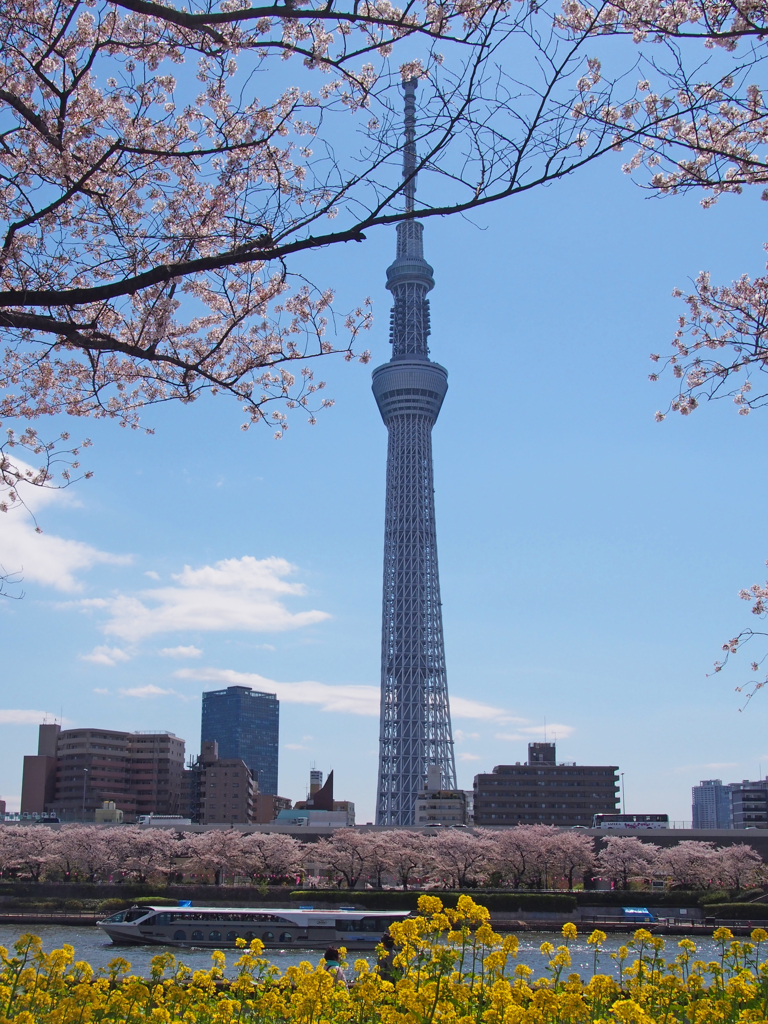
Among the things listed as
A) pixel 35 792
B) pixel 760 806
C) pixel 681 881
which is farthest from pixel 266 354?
pixel 760 806

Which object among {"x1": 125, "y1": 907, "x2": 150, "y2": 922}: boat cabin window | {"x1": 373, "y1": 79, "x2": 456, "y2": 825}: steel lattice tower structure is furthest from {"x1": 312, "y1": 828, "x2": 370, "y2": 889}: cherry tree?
{"x1": 373, "y1": 79, "x2": 456, "y2": 825}: steel lattice tower structure

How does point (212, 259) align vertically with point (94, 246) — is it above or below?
below

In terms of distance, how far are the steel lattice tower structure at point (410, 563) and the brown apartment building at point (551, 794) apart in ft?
21.3

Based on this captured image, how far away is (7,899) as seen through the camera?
5619 centimetres

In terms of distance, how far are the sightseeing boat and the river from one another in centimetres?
39

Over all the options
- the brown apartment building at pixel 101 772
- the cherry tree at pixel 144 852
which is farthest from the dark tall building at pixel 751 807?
the cherry tree at pixel 144 852

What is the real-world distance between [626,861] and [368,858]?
50.4ft

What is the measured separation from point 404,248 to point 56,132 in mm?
115482

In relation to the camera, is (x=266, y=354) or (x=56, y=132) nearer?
(x=56, y=132)

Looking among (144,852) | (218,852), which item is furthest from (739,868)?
(144,852)

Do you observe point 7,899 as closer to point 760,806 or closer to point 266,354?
point 266,354

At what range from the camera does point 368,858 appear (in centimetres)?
6247

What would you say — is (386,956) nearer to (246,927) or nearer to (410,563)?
(246,927)

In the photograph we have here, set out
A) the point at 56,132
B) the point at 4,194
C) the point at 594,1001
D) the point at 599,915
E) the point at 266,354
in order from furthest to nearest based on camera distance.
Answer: the point at 599,915, the point at 266,354, the point at 4,194, the point at 56,132, the point at 594,1001
